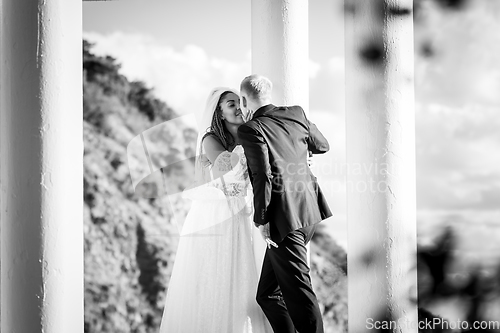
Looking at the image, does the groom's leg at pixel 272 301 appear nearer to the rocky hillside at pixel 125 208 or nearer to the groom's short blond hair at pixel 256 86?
the groom's short blond hair at pixel 256 86

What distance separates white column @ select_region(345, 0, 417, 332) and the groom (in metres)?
0.91

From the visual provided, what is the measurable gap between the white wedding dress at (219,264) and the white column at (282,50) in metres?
0.34

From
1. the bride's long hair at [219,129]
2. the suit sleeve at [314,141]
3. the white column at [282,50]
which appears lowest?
the suit sleeve at [314,141]

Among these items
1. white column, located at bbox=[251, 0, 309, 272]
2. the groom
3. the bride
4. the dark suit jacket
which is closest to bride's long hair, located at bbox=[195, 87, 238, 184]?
the bride

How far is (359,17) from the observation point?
7223mm

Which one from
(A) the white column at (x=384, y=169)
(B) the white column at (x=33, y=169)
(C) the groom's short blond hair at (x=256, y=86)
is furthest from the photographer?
(A) the white column at (x=384, y=169)

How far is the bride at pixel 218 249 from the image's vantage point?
24.8 feet

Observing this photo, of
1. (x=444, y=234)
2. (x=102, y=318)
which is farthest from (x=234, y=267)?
(x=102, y=318)

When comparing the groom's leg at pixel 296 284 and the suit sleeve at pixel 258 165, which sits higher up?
→ the suit sleeve at pixel 258 165

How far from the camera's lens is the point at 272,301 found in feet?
22.4

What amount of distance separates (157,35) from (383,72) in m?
9.77

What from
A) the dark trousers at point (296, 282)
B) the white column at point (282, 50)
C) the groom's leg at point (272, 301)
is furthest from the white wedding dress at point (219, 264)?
the dark trousers at point (296, 282)

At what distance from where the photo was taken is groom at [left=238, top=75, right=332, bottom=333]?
241 inches

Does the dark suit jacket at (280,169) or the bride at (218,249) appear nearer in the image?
the dark suit jacket at (280,169)
